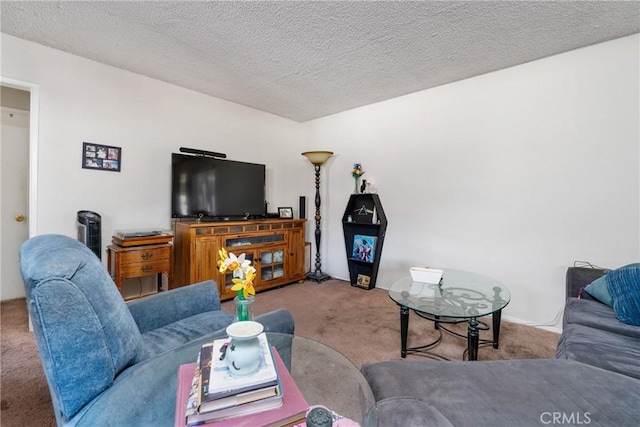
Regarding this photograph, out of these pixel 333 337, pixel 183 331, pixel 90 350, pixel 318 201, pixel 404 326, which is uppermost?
pixel 318 201

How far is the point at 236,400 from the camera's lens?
71 centimetres

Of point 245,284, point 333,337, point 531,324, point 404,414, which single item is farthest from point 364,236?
point 404,414

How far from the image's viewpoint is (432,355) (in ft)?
6.55

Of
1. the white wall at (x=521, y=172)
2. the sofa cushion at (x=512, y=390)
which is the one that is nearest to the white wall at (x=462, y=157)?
the white wall at (x=521, y=172)

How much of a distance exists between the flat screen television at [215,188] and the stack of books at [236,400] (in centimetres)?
261

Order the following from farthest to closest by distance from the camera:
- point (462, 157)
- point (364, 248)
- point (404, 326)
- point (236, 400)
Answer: point (364, 248), point (462, 157), point (404, 326), point (236, 400)

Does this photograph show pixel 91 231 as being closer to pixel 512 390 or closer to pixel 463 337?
pixel 512 390

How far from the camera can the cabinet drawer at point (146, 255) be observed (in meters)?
2.49

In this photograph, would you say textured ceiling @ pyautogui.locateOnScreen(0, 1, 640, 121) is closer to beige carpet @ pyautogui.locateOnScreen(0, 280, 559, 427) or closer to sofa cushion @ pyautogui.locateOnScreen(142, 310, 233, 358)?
sofa cushion @ pyautogui.locateOnScreen(142, 310, 233, 358)

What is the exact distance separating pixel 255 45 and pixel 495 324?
2.89m

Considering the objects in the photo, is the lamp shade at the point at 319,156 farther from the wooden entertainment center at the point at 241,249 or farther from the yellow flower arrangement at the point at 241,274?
the yellow flower arrangement at the point at 241,274

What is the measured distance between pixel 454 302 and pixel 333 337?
0.96m

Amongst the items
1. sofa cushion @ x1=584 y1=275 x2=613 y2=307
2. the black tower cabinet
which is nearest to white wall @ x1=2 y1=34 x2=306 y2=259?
the black tower cabinet

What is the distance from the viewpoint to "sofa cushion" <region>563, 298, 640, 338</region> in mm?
1459
